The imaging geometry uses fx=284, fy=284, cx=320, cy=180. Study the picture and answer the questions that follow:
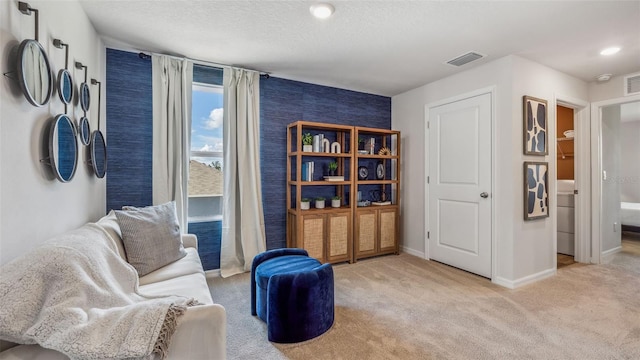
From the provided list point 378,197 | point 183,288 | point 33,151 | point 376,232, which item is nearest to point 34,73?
point 33,151

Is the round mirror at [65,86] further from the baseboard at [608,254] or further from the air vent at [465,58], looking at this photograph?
the baseboard at [608,254]

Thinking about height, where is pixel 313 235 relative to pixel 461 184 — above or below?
below

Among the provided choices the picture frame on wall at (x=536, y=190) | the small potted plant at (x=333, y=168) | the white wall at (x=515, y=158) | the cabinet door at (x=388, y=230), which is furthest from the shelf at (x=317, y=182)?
the picture frame on wall at (x=536, y=190)

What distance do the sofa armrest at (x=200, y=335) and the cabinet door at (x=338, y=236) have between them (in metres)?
2.39

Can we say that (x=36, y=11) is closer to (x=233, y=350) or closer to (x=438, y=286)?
(x=233, y=350)

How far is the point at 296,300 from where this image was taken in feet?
6.27

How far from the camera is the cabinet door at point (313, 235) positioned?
3367 mm

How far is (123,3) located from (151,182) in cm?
159

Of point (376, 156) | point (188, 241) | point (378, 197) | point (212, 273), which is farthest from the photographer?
point (378, 197)

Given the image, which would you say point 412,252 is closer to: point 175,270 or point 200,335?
point 175,270

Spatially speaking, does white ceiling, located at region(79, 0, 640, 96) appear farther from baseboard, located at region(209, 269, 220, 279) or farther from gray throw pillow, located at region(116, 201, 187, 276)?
baseboard, located at region(209, 269, 220, 279)

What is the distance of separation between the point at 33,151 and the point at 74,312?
882 mm

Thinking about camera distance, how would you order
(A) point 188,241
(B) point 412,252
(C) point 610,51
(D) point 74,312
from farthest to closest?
(B) point 412,252 < (C) point 610,51 < (A) point 188,241 < (D) point 74,312

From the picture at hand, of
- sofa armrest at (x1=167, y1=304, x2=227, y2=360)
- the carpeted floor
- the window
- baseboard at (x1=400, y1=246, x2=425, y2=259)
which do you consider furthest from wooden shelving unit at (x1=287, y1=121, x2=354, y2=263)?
sofa armrest at (x1=167, y1=304, x2=227, y2=360)
